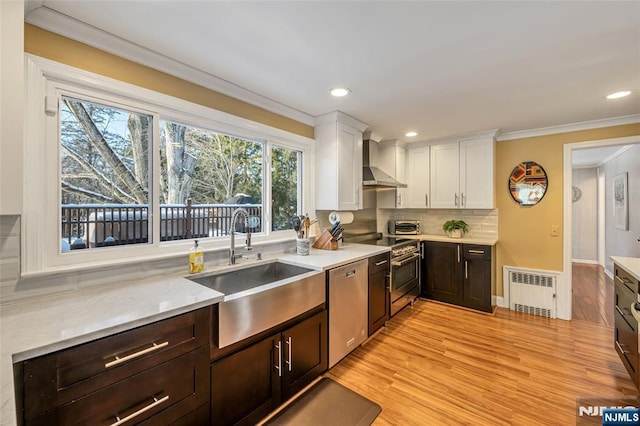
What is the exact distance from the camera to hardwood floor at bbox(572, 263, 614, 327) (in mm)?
3345

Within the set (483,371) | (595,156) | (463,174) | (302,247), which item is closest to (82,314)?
(302,247)

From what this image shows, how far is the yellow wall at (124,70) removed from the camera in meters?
1.39

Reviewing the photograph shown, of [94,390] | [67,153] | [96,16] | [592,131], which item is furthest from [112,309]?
[592,131]

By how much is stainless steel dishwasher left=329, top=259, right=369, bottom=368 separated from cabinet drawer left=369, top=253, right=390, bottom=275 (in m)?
0.10

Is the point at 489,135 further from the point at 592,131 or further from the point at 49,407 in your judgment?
the point at 49,407

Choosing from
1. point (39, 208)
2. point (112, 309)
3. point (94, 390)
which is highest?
point (39, 208)

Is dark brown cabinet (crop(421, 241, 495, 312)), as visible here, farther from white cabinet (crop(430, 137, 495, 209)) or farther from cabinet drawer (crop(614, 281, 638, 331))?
cabinet drawer (crop(614, 281, 638, 331))

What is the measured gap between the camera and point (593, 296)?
13.3ft

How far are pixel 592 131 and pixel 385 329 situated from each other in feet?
11.2

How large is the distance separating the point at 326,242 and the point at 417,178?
7.00 feet

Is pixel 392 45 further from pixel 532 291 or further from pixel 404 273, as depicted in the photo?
pixel 532 291

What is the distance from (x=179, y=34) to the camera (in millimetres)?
1548

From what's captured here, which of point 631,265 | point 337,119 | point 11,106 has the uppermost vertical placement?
point 337,119

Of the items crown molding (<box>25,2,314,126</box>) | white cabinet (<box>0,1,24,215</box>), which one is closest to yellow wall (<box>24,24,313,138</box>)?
crown molding (<box>25,2,314,126</box>)
